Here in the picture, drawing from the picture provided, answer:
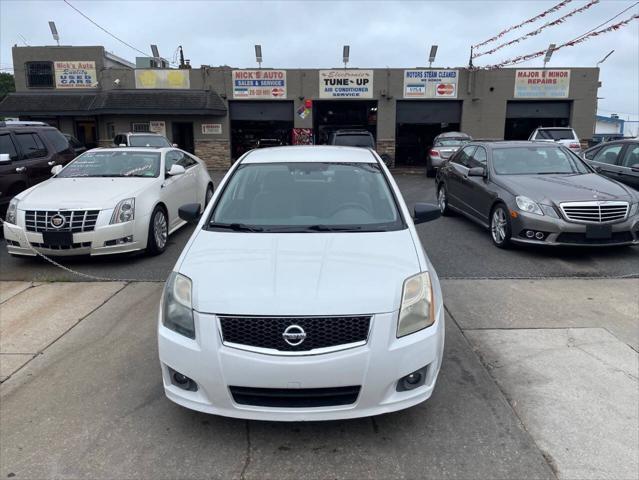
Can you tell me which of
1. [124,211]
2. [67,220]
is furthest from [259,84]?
[67,220]

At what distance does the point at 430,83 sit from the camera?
77.9 ft

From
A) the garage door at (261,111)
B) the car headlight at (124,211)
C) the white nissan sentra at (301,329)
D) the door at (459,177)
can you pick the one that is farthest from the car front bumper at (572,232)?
the garage door at (261,111)

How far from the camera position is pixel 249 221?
4.00m

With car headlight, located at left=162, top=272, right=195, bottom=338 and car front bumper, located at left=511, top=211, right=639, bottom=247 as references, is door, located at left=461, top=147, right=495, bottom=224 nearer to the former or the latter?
car front bumper, located at left=511, top=211, right=639, bottom=247

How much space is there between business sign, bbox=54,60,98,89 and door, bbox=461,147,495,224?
20.8 metres

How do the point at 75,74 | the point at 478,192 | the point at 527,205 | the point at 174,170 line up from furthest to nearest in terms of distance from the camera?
the point at 75,74, the point at 478,192, the point at 174,170, the point at 527,205

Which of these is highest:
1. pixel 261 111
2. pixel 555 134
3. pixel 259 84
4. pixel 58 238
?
pixel 259 84

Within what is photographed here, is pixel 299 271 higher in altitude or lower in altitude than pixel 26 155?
lower

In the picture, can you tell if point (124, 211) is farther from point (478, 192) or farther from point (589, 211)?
point (589, 211)

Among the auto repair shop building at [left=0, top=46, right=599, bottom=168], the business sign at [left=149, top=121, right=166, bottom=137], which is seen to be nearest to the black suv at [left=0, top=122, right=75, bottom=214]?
the auto repair shop building at [left=0, top=46, right=599, bottom=168]

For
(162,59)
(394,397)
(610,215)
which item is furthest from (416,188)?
(162,59)

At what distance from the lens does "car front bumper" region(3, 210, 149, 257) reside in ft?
21.1

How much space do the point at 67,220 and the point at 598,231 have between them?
22.0 feet

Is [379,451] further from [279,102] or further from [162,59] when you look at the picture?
[162,59]
